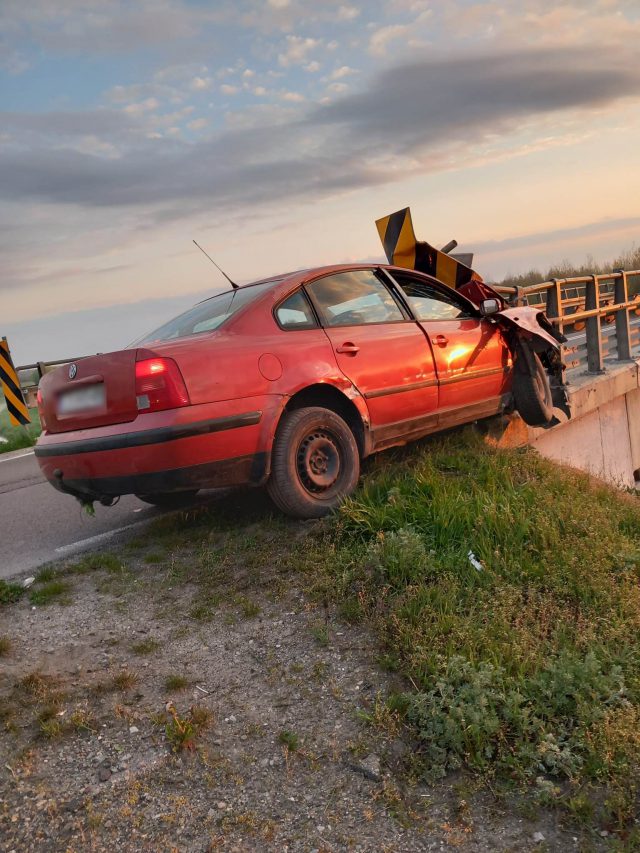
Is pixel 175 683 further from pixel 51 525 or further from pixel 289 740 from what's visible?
pixel 51 525

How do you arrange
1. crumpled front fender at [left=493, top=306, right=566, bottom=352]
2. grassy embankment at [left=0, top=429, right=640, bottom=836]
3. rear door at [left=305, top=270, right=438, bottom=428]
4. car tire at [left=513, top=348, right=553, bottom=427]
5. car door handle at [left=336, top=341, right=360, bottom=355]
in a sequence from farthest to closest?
car tire at [left=513, top=348, right=553, bottom=427] < crumpled front fender at [left=493, top=306, right=566, bottom=352] < rear door at [left=305, top=270, right=438, bottom=428] < car door handle at [left=336, top=341, right=360, bottom=355] < grassy embankment at [left=0, top=429, right=640, bottom=836]

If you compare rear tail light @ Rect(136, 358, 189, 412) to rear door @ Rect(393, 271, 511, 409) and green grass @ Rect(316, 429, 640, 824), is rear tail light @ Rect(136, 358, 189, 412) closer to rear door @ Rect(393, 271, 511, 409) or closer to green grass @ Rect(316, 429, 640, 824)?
green grass @ Rect(316, 429, 640, 824)

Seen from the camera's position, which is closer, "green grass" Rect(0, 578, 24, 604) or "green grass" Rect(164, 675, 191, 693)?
"green grass" Rect(164, 675, 191, 693)

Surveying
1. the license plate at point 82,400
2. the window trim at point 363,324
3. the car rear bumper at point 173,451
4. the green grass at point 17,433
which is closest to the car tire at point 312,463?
the car rear bumper at point 173,451

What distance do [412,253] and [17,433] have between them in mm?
7763

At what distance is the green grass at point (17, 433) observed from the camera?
1243 centimetres

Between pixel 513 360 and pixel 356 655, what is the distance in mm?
4073

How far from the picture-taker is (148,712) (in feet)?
→ 11.0

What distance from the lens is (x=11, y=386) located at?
45.5ft

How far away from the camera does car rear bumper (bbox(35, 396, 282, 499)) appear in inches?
173

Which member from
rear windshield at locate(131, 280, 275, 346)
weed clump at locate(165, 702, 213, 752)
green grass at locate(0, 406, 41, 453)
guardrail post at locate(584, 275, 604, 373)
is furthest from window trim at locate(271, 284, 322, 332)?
green grass at locate(0, 406, 41, 453)

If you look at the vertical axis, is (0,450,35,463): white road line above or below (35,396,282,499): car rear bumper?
below

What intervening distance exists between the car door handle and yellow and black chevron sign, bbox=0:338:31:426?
10182 millimetres

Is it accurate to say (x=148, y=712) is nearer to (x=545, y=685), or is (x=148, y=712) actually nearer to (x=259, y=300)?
(x=545, y=685)
